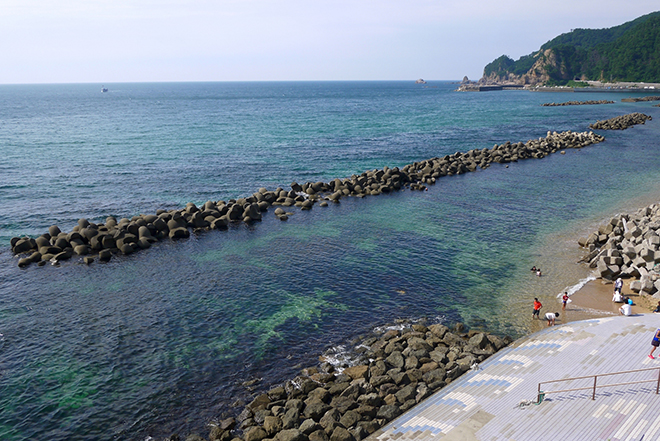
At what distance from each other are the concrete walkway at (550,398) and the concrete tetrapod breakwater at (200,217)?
27967 mm

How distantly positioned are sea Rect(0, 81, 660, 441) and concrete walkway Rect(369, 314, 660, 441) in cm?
413

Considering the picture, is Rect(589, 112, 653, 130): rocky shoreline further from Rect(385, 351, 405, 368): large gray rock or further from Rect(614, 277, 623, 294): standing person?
Rect(385, 351, 405, 368): large gray rock

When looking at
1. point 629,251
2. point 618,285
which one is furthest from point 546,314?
point 629,251

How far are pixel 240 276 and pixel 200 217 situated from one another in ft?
40.5

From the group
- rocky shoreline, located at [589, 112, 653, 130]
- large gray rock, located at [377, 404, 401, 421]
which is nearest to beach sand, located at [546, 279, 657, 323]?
large gray rock, located at [377, 404, 401, 421]

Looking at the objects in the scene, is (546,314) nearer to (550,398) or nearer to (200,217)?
(550,398)

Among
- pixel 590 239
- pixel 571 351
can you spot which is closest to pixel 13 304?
pixel 571 351

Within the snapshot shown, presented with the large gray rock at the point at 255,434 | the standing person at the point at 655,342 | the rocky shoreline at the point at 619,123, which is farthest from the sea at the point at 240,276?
the rocky shoreline at the point at 619,123

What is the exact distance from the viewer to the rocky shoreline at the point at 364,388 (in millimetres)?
16891

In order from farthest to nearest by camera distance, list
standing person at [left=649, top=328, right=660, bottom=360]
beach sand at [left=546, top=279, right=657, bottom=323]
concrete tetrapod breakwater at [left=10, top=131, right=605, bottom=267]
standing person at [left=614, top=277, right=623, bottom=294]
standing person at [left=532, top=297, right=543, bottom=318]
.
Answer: concrete tetrapod breakwater at [left=10, top=131, right=605, bottom=267]
standing person at [left=614, top=277, right=623, bottom=294]
beach sand at [left=546, top=279, right=657, bottom=323]
standing person at [left=532, top=297, right=543, bottom=318]
standing person at [left=649, top=328, right=660, bottom=360]

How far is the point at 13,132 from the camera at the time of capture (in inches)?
3853

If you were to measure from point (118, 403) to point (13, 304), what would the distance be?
14.3 m

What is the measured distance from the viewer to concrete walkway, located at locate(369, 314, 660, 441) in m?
15.3

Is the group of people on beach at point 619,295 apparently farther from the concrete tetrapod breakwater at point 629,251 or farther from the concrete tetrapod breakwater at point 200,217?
the concrete tetrapod breakwater at point 200,217
